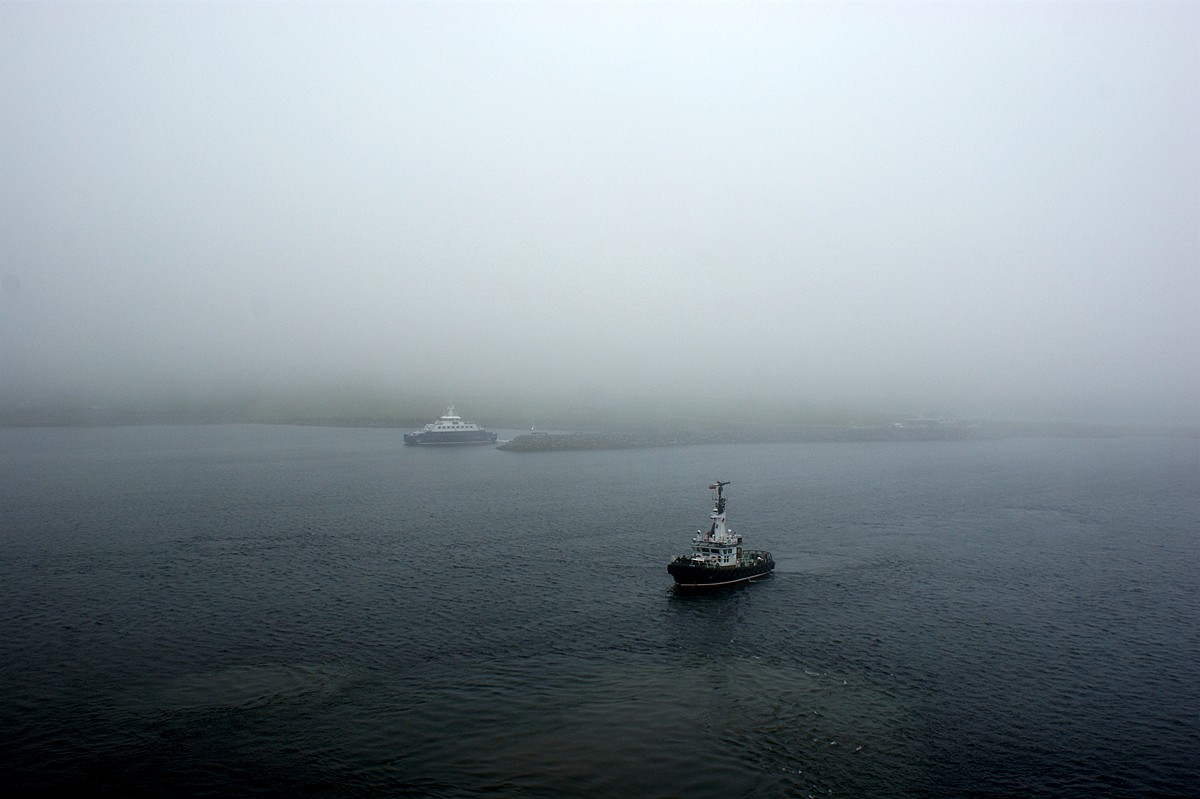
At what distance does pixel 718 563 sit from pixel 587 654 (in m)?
17.9

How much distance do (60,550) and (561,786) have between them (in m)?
59.5

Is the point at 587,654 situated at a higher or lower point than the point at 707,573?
lower

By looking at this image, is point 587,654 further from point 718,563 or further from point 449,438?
point 449,438

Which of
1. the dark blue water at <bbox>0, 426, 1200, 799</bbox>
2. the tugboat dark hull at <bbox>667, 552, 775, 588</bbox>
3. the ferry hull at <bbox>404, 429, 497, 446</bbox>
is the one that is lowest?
the dark blue water at <bbox>0, 426, 1200, 799</bbox>

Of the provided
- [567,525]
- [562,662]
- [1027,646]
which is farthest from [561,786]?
[567,525]

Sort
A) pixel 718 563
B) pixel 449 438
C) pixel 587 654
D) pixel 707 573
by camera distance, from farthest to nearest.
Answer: pixel 449 438 → pixel 718 563 → pixel 707 573 → pixel 587 654

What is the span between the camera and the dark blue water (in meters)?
29.1

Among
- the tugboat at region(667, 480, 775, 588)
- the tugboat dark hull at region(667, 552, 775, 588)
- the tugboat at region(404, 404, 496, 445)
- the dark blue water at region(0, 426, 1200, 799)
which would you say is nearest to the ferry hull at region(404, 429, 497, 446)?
the tugboat at region(404, 404, 496, 445)

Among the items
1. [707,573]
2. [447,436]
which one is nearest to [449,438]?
[447,436]

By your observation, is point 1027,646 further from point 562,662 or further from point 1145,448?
point 1145,448

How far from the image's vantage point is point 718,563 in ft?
182

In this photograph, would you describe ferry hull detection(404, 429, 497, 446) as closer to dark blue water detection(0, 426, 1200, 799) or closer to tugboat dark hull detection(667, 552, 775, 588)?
dark blue water detection(0, 426, 1200, 799)

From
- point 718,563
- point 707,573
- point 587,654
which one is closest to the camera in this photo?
point 587,654

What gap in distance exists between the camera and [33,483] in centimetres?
11169
